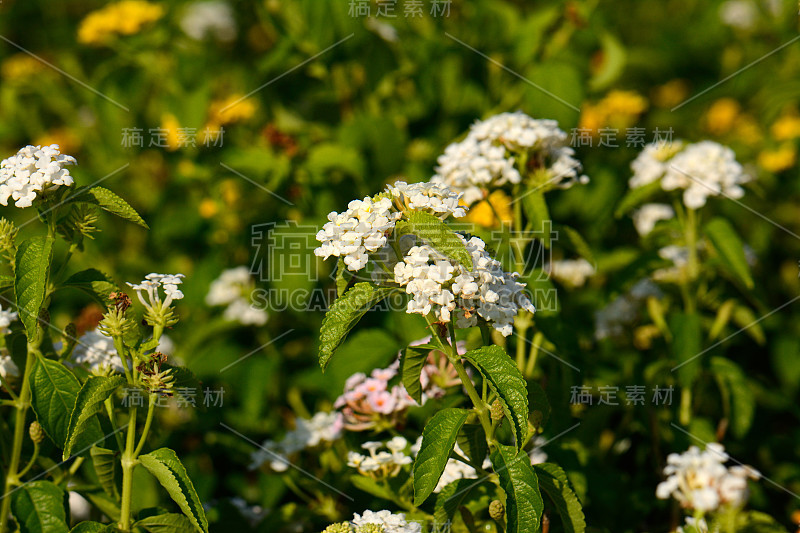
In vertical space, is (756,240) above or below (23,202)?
below

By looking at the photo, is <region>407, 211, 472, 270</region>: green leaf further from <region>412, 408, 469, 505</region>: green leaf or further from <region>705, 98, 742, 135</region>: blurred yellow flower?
<region>705, 98, 742, 135</region>: blurred yellow flower

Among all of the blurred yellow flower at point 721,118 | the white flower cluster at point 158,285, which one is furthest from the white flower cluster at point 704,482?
the blurred yellow flower at point 721,118

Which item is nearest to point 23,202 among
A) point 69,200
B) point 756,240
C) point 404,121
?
point 69,200

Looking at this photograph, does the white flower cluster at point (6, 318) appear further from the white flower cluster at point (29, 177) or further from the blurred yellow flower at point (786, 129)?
the blurred yellow flower at point (786, 129)

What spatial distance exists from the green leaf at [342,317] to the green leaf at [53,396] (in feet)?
1.78

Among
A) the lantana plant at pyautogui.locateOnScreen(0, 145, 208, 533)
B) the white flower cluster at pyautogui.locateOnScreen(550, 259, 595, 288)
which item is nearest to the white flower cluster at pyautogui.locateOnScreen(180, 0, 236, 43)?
the white flower cluster at pyautogui.locateOnScreen(550, 259, 595, 288)

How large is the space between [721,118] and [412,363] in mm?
3533

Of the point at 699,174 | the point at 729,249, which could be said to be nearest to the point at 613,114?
the point at 699,174

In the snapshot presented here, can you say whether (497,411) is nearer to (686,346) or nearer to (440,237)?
(440,237)

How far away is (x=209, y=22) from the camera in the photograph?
15.6 feet

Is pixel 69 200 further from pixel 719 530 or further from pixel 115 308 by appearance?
pixel 719 530

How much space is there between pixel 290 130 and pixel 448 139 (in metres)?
0.68

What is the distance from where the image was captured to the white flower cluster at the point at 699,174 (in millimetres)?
2445

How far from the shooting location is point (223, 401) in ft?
9.58
